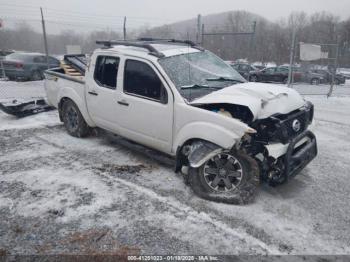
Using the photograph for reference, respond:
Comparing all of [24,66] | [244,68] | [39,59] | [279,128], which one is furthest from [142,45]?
[244,68]

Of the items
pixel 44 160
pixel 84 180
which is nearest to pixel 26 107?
pixel 44 160

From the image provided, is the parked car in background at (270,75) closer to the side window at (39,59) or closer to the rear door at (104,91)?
the side window at (39,59)

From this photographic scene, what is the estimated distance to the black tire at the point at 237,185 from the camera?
369 centimetres

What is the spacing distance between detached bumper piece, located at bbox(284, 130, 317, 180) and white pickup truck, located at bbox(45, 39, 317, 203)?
0.01 meters

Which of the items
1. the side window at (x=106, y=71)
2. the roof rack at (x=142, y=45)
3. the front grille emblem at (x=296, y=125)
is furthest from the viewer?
the side window at (x=106, y=71)

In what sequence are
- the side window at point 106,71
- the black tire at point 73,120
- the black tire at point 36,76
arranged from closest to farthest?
the side window at point 106,71 → the black tire at point 73,120 → the black tire at point 36,76

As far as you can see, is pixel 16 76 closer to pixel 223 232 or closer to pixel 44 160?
pixel 44 160

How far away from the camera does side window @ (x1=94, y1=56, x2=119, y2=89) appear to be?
491 cm

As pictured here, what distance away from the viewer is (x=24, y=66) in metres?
14.1

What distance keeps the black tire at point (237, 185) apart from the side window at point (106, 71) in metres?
2.05

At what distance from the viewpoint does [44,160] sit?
5.04m

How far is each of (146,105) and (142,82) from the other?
0.36m

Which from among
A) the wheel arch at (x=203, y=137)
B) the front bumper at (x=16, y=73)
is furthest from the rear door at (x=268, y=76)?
the wheel arch at (x=203, y=137)

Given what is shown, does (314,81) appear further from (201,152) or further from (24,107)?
(201,152)
